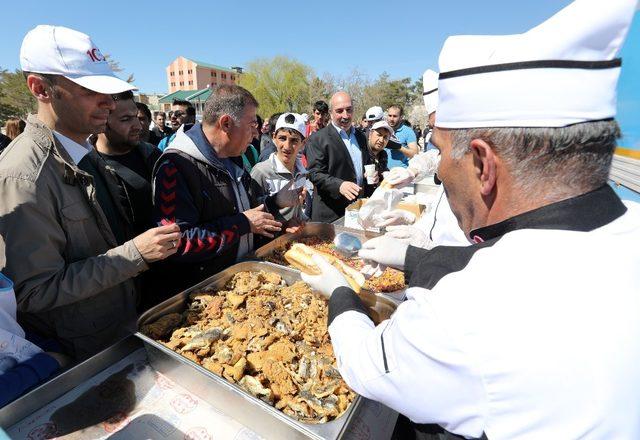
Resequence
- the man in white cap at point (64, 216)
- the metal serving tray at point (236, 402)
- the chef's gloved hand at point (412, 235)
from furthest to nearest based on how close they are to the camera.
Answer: the chef's gloved hand at point (412, 235)
the man in white cap at point (64, 216)
the metal serving tray at point (236, 402)

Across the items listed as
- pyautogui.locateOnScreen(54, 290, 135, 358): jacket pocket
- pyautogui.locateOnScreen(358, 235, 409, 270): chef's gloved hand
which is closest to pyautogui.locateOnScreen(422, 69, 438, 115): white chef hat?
pyautogui.locateOnScreen(358, 235, 409, 270): chef's gloved hand

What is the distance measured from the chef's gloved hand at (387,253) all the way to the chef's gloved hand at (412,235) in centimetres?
44

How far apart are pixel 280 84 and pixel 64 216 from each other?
50304 millimetres

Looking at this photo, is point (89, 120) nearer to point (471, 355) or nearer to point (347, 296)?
point (347, 296)

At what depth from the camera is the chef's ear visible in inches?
34.9

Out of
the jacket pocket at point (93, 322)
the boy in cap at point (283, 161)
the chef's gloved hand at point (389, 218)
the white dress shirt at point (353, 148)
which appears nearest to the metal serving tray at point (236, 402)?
the jacket pocket at point (93, 322)

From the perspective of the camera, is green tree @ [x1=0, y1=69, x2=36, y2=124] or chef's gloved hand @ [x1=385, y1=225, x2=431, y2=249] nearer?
chef's gloved hand @ [x1=385, y1=225, x2=431, y2=249]

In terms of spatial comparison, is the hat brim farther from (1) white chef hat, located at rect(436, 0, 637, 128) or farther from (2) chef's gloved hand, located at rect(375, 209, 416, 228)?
(2) chef's gloved hand, located at rect(375, 209, 416, 228)

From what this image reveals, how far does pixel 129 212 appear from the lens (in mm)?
2303

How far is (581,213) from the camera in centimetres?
79

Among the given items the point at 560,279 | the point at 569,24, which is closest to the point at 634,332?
the point at 560,279

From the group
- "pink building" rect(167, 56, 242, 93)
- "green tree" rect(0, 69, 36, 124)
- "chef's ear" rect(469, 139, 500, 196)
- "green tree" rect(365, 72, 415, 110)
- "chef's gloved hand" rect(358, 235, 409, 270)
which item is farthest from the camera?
"pink building" rect(167, 56, 242, 93)

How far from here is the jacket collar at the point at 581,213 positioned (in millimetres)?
777

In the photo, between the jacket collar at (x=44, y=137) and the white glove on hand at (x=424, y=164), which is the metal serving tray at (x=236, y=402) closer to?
the jacket collar at (x=44, y=137)
